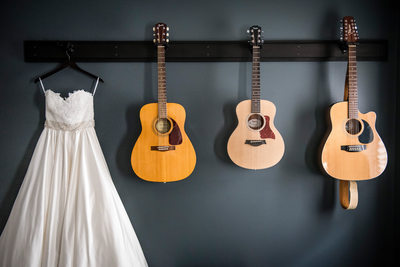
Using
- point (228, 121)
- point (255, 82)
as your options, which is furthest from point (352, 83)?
point (228, 121)

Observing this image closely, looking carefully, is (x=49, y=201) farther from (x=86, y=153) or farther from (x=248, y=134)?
(x=248, y=134)

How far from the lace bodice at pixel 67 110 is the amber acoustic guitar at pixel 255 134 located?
0.89 m

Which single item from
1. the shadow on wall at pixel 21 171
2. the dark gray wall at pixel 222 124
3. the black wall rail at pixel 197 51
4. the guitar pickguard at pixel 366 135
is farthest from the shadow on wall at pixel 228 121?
the shadow on wall at pixel 21 171

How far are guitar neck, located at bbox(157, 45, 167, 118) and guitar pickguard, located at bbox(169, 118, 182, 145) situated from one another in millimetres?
83

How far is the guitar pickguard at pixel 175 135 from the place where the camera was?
58.0 inches

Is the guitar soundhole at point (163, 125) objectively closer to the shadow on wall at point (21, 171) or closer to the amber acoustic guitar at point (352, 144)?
the shadow on wall at point (21, 171)

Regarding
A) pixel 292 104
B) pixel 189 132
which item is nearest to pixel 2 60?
pixel 189 132

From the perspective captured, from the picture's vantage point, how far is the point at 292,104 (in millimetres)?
Result: 1624

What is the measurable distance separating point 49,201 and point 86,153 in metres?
0.33

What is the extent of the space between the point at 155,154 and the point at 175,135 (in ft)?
0.53

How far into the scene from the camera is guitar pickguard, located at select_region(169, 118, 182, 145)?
147 centimetres

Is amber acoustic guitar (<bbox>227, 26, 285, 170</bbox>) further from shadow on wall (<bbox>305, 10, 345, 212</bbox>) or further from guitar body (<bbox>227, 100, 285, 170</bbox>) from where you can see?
shadow on wall (<bbox>305, 10, 345, 212</bbox>)

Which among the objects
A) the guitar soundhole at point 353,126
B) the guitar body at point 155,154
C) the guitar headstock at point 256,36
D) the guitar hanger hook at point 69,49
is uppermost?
the guitar headstock at point 256,36

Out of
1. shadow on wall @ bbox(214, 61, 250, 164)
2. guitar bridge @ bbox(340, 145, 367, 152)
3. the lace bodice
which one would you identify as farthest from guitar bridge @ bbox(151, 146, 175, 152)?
guitar bridge @ bbox(340, 145, 367, 152)
